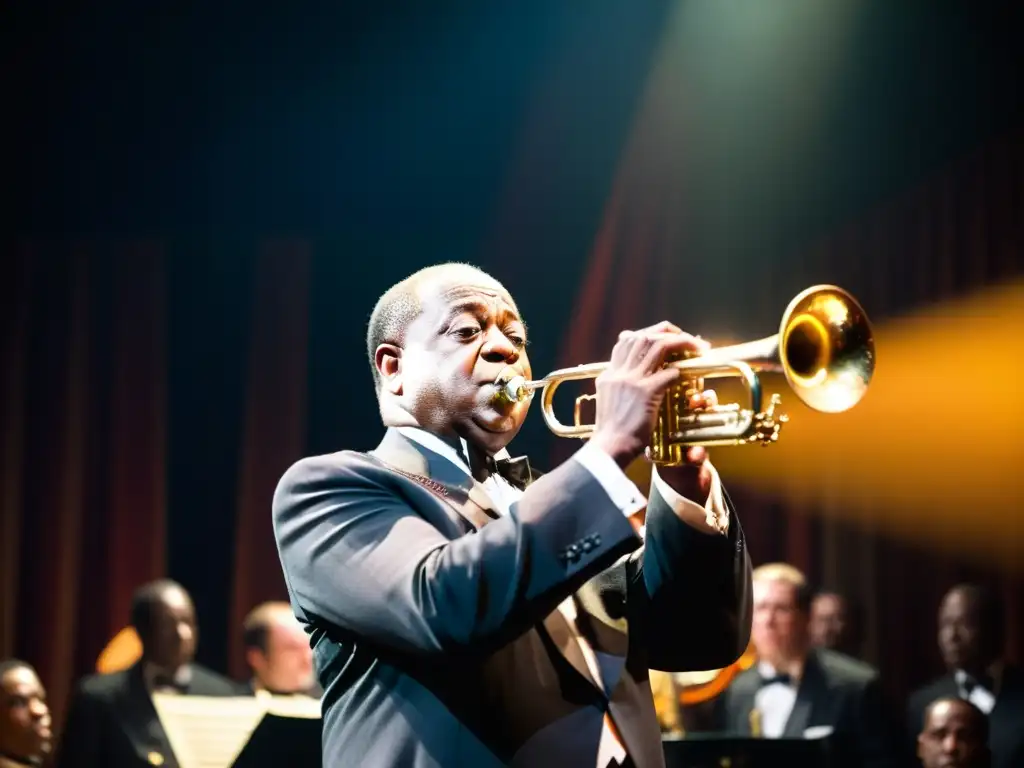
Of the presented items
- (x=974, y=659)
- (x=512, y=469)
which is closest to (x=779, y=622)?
(x=974, y=659)

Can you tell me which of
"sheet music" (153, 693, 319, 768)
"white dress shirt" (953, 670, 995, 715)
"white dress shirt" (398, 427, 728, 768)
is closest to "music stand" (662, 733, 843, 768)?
"sheet music" (153, 693, 319, 768)

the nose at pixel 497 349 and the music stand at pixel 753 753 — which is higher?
the nose at pixel 497 349

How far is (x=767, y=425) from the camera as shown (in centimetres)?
227

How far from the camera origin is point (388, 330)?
2670mm

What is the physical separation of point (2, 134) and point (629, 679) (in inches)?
261

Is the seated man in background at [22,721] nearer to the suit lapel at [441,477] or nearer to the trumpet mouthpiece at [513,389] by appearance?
the suit lapel at [441,477]

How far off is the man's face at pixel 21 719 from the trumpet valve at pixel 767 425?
14.5ft

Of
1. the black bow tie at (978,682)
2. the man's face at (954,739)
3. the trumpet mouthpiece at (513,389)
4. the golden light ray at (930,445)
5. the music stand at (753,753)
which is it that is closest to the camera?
the trumpet mouthpiece at (513,389)

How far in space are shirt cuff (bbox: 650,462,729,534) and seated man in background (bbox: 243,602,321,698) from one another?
472cm

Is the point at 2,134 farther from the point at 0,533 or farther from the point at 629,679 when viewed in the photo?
the point at 629,679

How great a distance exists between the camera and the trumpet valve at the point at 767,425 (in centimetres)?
224

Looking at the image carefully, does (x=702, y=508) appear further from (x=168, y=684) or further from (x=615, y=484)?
(x=168, y=684)

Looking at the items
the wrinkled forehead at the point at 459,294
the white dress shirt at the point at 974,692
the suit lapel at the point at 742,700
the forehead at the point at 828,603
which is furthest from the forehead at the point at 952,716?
the wrinkled forehead at the point at 459,294

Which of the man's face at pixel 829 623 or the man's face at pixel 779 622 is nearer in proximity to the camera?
the man's face at pixel 779 622
